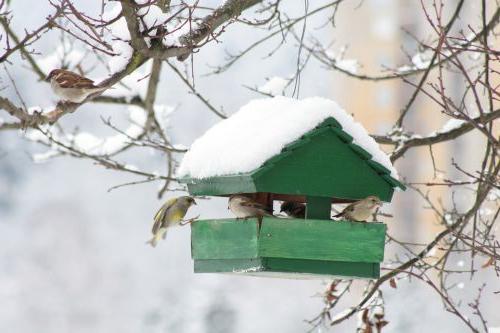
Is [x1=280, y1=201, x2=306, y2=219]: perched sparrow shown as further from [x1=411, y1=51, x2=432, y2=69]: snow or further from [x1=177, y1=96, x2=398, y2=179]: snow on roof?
[x1=411, y1=51, x2=432, y2=69]: snow

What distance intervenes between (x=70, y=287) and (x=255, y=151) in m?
9.67

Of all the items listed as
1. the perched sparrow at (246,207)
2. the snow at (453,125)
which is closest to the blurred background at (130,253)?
the snow at (453,125)

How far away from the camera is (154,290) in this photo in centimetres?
1257

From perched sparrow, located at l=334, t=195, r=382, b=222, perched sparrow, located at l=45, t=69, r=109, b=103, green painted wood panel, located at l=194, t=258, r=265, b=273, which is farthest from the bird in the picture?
perched sparrow, located at l=334, t=195, r=382, b=222

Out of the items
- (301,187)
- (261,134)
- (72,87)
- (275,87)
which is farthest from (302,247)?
(275,87)

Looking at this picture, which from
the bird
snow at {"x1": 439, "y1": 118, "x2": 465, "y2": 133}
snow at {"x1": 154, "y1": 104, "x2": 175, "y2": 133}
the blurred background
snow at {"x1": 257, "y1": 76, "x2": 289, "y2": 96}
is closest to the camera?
the bird

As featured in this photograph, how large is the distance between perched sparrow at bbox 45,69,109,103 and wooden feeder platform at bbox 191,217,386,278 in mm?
931

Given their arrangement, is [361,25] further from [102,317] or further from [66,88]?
[66,88]

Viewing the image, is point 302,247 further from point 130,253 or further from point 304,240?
point 130,253

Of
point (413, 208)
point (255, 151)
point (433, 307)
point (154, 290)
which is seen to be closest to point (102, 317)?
point (154, 290)

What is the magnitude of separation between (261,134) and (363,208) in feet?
1.82

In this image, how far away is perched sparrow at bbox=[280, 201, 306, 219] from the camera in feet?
14.3

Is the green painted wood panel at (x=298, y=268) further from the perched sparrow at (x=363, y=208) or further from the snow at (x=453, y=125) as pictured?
the snow at (x=453, y=125)

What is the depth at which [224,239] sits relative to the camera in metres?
4.20
